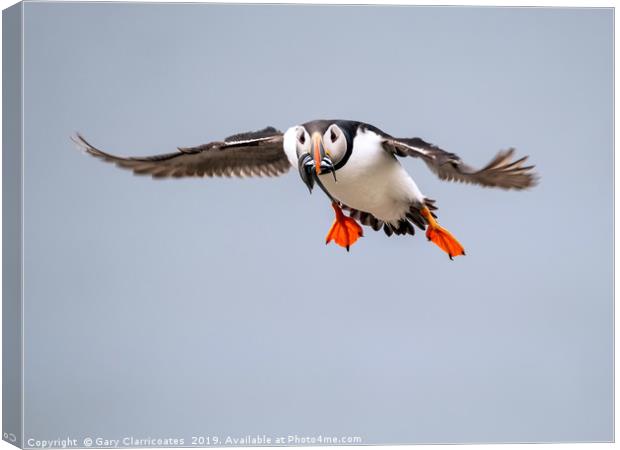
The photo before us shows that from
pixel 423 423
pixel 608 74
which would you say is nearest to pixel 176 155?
pixel 423 423

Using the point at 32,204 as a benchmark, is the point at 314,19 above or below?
above

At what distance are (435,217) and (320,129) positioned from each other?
3.50 feet

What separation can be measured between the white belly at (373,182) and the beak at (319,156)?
0.45ft

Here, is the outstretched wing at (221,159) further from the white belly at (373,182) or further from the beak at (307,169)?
the white belly at (373,182)

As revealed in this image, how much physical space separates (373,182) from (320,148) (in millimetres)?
466

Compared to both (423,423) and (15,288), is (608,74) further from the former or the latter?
(15,288)

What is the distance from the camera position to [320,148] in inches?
305

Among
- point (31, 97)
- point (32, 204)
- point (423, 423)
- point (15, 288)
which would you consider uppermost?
point (31, 97)

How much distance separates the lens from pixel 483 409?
859 centimetres

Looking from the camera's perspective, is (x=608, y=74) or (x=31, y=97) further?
(x=608, y=74)

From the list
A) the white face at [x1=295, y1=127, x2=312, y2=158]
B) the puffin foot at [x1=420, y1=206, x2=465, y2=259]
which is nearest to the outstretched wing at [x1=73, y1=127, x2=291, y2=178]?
the white face at [x1=295, y1=127, x2=312, y2=158]

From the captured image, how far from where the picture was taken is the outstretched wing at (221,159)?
8172mm

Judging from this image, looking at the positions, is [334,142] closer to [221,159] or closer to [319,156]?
[319,156]

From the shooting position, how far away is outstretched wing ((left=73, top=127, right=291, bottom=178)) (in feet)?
26.8
